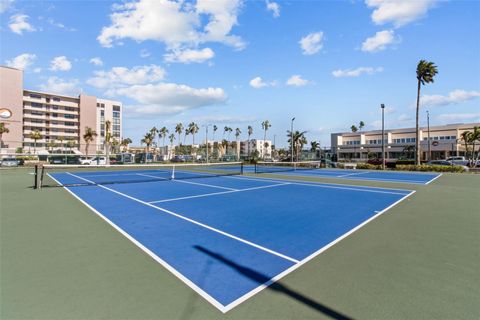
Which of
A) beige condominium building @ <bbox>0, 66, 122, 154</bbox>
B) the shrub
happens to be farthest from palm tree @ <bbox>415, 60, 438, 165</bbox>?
beige condominium building @ <bbox>0, 66, 122, 154</bbox>

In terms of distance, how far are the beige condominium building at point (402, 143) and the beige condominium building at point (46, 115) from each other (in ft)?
249

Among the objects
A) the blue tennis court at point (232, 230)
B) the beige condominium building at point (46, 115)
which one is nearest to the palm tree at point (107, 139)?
the beige condominium building at point (46, 115)

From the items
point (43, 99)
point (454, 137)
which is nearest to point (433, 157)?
point (454, 137)

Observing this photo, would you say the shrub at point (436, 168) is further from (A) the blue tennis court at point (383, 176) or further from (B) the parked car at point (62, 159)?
(B) the parked car at point (62, 159)

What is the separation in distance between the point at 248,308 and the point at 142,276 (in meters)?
2.09

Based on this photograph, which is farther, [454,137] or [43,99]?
[43,99]

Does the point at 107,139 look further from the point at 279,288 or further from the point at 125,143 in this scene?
the point at 279,288

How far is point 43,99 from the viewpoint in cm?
9044

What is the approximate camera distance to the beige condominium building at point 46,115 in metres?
80.9

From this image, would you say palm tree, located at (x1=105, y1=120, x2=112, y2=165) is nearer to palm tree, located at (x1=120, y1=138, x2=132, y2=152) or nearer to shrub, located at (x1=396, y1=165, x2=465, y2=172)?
palm tree, located at (x1=120, y1=138, x2=132, y2=152)

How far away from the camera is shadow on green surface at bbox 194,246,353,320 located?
11.7ft

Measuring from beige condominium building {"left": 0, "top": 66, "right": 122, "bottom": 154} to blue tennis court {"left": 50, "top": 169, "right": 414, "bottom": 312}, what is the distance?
245ft

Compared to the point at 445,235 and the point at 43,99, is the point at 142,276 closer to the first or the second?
the point at 445,235

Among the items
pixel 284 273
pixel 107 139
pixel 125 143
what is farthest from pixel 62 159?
pixel 125 143
